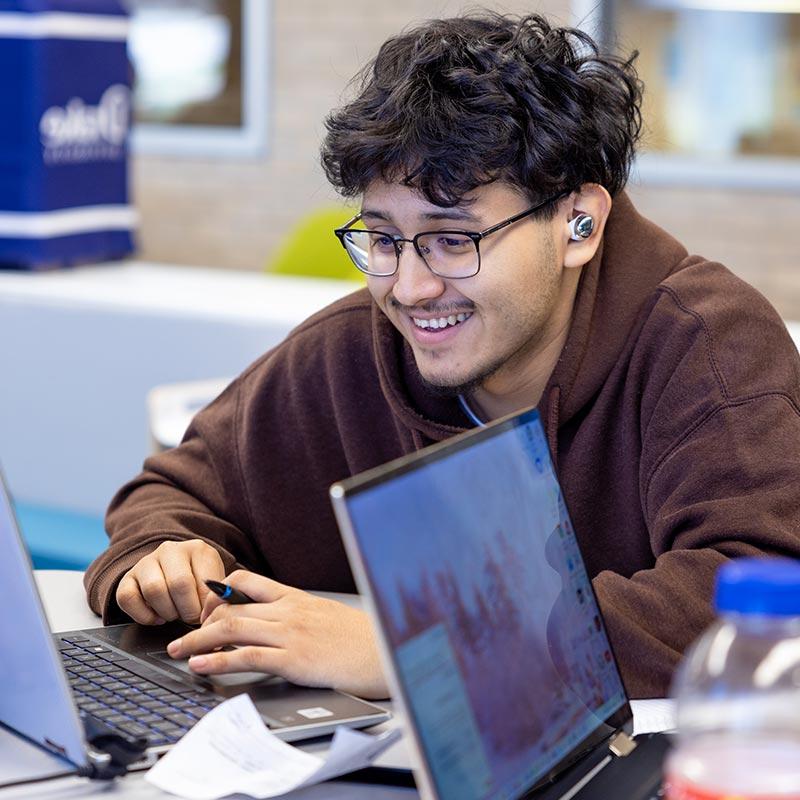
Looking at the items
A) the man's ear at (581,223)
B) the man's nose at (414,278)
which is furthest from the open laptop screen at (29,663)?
the man's ear at (581,223)

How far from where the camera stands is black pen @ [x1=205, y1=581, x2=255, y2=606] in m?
1.32

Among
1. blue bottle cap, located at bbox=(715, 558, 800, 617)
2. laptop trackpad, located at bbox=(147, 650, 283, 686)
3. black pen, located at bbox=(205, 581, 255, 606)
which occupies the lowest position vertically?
laptop trackpad, located at bbox=(147, 650, 283, 686)

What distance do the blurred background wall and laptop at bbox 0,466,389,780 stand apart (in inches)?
121

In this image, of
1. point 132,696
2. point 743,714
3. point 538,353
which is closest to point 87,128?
point 538,353

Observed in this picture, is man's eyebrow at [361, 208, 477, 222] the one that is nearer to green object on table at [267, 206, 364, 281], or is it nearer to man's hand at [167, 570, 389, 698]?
man's hand at [167, 570, 389, 698]

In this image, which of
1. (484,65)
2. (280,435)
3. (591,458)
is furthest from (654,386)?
(280,435)

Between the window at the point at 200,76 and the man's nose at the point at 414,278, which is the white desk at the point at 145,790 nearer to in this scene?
the man's nose at the point at 414,278

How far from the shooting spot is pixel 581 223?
153 cm

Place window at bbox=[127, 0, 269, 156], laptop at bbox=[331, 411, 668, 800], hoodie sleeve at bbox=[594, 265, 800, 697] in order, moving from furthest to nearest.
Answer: window at bbox=[127, 0, 269, 156] < hoodie sleeve at bbox=[594, 265, 800, 697] < laptop at bbox=[331, 411, 668, 800]

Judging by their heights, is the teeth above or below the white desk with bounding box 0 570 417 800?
above

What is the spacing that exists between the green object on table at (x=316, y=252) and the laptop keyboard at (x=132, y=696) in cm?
207

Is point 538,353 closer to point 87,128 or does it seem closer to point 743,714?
point 743,714

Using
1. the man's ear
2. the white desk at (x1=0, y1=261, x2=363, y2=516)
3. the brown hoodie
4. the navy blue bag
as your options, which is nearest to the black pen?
the brown hoodie

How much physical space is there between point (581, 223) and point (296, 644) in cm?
56
